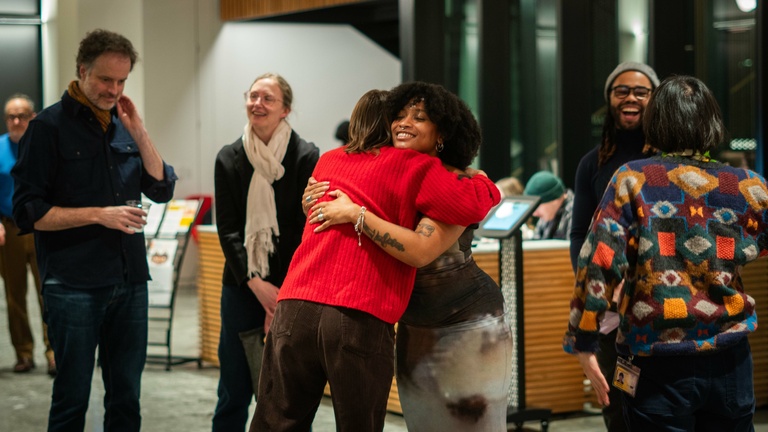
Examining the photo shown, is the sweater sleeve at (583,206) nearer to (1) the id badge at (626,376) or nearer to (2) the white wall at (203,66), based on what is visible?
(1) the id badge at (626,376)

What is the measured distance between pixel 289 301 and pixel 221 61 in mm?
9453

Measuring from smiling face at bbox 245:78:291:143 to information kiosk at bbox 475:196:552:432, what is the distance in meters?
1.41

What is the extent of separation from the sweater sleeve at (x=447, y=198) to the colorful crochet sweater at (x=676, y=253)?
12.9 inches

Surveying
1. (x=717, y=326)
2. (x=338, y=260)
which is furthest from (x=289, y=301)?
(x=717, y=326)

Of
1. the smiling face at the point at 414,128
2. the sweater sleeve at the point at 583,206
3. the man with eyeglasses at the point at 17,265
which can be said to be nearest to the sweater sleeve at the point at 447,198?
the smiling face at the point at 414,128

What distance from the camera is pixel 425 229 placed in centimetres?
258

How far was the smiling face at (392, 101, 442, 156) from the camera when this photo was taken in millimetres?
2699

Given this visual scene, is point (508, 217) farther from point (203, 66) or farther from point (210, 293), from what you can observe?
point (203, 66)

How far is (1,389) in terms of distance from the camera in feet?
20.1

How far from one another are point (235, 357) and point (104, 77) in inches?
43.9

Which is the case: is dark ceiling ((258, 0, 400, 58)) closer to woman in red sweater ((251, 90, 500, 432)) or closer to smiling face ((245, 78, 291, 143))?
smiling face ((245, 78, 291, 143))

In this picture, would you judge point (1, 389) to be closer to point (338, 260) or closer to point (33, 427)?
point (33, 427)

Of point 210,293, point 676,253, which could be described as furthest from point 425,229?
point 210,293

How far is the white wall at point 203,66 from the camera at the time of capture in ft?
36.2
